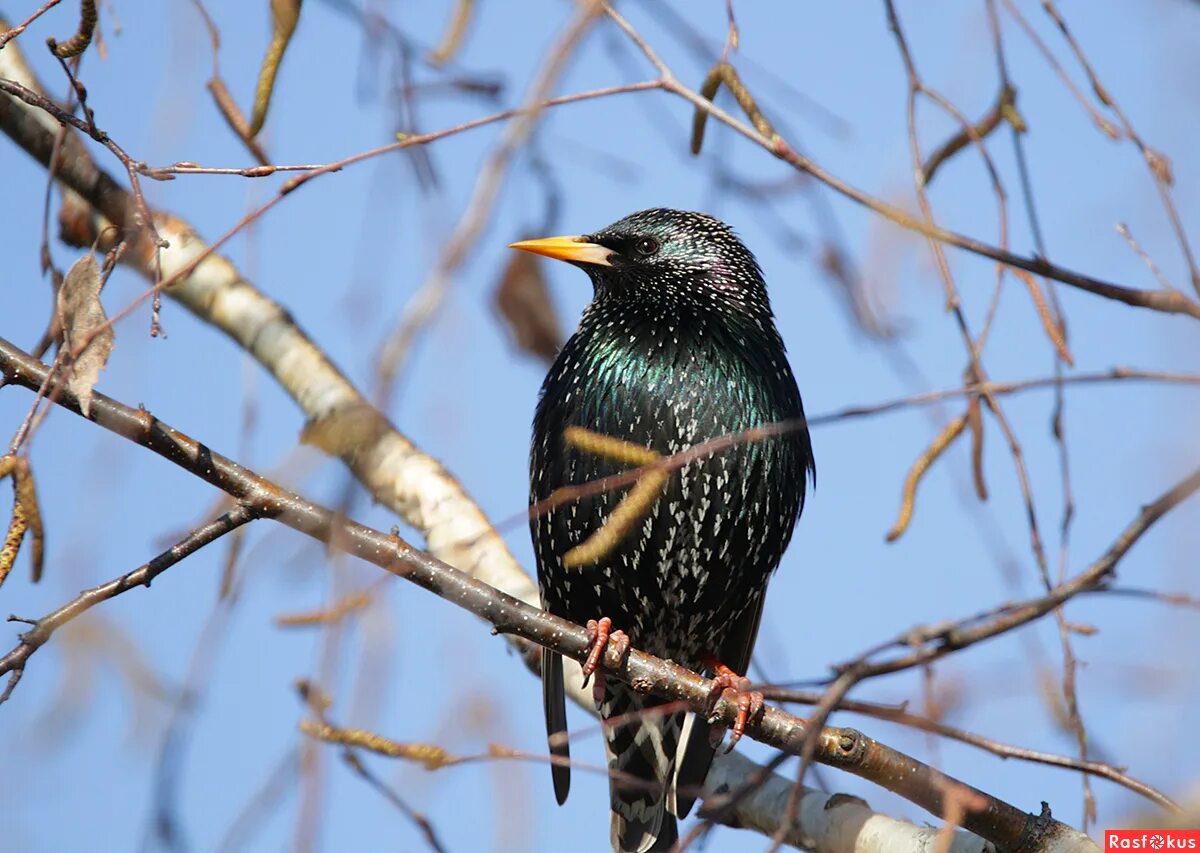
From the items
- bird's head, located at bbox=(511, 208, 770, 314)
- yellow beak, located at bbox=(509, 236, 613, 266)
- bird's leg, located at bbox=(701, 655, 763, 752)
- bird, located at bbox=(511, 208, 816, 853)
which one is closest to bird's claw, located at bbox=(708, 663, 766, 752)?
bird's leg, located at bbox=(701, 655, 763, 752)

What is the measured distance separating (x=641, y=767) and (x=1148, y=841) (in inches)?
88.0

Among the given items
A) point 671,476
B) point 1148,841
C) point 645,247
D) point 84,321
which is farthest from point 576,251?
point 1148,841

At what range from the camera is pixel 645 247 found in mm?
4516

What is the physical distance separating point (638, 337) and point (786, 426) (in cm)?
239

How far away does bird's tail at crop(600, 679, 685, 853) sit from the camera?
4.29m

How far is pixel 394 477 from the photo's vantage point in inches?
175

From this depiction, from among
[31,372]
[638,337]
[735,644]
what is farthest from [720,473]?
[31,372]

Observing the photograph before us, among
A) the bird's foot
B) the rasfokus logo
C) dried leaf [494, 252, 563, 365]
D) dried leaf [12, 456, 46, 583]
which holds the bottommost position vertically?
the rasfokus logo

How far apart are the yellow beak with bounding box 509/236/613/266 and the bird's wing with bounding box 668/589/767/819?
3.95 ft

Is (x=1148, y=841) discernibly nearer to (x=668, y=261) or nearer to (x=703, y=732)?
(x=703, y=732)

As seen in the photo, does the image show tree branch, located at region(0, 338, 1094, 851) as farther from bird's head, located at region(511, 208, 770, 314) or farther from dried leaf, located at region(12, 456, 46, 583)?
bird's head, located at region(511, 208, 770, 314)

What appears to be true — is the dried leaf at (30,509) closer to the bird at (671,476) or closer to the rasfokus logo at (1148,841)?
the bird at (671,476)

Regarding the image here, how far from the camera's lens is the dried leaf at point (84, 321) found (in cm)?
216

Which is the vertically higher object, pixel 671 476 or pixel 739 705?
pixel 671 476
